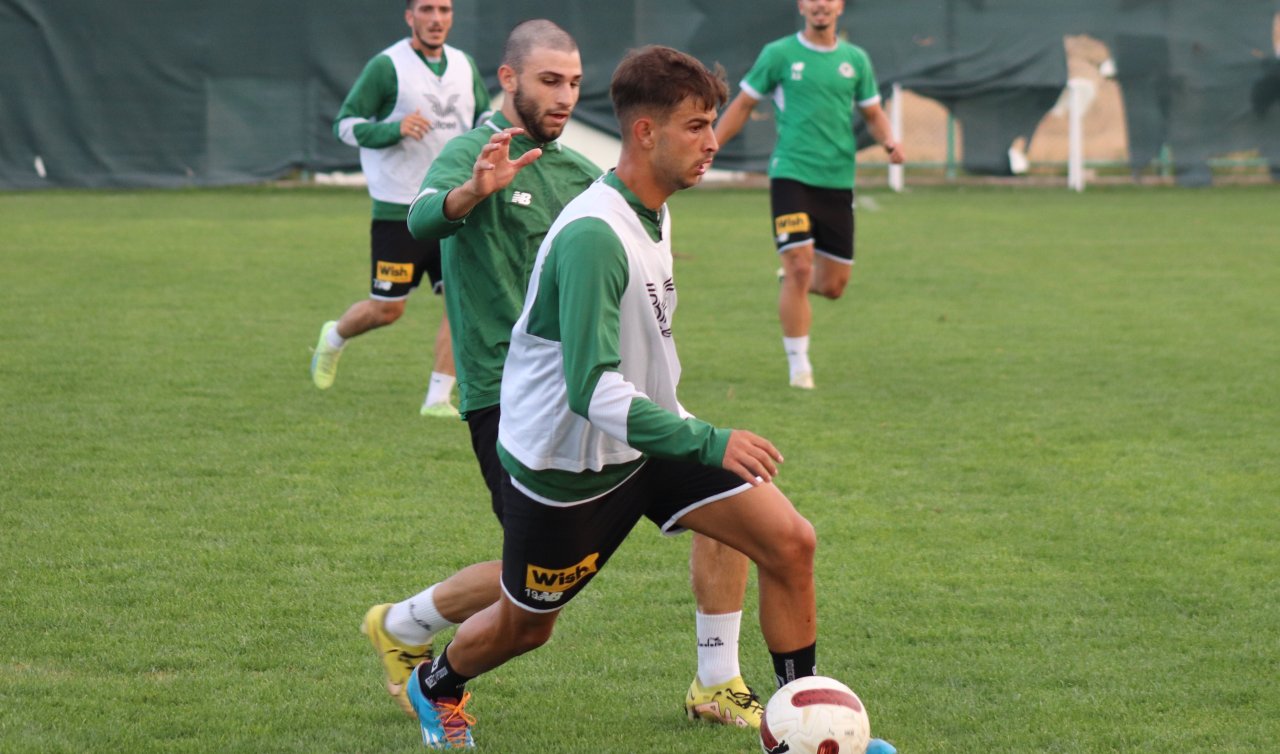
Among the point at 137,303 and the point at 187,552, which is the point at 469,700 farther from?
the point at 137,303

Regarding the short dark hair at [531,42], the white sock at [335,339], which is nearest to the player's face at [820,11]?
the white sock at [335,339]

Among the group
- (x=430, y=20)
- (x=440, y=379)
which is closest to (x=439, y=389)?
(x=440, y=379)

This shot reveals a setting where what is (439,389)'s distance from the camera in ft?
26.2

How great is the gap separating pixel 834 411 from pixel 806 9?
7.77 feet

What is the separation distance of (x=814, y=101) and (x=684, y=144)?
228 inches

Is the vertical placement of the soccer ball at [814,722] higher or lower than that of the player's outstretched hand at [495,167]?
lower

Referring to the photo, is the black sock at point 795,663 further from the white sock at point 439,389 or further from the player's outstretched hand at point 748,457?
the white sock at point 439,389

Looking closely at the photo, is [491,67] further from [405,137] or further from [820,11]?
[405,137]

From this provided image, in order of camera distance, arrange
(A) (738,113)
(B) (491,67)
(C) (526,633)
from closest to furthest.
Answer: (C) (526,633) < (A) (738,113) < (B) (491,67)

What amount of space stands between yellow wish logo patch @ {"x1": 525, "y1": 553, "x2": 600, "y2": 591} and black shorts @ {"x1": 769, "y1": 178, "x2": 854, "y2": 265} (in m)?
5.46

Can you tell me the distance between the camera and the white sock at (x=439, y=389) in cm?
796

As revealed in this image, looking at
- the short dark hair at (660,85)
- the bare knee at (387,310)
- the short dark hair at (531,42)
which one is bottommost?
the bare knee at (387,310)

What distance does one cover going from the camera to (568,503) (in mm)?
3547

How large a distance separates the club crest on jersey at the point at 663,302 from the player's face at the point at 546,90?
40.8 inches
